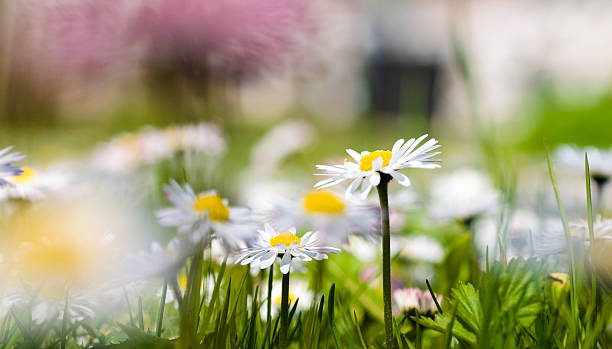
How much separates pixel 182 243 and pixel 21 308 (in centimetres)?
14

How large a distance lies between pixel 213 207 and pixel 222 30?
26 centimetres

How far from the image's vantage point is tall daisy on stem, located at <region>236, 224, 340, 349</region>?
33cm

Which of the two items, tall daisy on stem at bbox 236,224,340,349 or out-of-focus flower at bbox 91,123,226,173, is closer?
tall daisy on stem at bbox 236,224,340,349

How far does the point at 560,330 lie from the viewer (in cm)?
42

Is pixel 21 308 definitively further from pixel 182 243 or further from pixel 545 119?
pixel 545 119

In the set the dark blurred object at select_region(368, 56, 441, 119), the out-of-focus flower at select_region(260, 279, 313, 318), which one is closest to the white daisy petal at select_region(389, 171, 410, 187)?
the out-of-focus flower at select_region(260, 279, 313, 318)

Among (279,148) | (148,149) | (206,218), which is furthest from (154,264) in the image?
(279,148)

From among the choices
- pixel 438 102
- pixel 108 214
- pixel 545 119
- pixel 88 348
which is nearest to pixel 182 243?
pixel 88 348

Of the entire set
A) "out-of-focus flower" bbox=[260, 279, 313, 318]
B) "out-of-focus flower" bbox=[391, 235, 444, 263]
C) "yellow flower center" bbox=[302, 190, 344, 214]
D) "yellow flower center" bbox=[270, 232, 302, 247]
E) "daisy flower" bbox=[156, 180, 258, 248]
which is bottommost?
"out-of-focus flower" bbox=[260, 279, 313, 318]

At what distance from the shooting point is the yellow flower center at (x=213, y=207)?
1.09 feet

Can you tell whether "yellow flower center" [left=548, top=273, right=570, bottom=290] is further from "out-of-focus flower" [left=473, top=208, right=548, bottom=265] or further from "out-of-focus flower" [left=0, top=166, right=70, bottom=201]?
"out-of-focus flower" [left=0, top=166, right=70, bottom=201]

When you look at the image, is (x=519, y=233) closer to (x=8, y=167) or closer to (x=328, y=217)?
(x=328, y=217)

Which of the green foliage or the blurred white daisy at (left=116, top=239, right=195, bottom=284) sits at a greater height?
the blurred white daisy at (left=116, top=239, right=195, bottom=284)

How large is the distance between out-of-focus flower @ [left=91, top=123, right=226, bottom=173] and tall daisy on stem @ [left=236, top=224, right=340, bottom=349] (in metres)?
0.55
